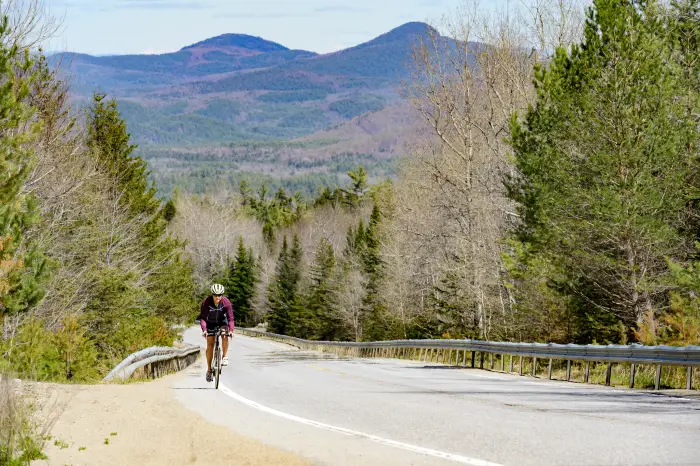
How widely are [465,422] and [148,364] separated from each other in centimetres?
1394

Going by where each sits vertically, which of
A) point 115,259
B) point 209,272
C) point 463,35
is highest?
point 463,35

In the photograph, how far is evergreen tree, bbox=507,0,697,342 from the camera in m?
25.1

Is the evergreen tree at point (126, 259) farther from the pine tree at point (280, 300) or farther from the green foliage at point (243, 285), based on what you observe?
the green foliage at point (243, 285)

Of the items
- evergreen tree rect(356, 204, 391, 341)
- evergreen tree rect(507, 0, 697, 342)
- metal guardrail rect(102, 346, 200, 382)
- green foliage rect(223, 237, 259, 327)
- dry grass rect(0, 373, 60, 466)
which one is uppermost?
evergreen tree rect(507, 0, 697, 342)

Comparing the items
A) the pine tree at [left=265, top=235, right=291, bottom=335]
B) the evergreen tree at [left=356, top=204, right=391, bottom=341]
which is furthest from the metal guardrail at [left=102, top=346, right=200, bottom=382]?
the pine tree at [left=265, top=235, right=291, bottom=335]

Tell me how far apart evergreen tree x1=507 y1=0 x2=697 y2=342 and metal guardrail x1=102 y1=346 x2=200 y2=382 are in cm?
1138

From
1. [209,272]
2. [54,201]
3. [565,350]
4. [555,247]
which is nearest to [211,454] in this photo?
[565,350]

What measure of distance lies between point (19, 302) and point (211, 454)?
14.0m

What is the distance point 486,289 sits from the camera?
4484 centimetres

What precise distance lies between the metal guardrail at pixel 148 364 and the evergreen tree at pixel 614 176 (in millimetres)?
11379

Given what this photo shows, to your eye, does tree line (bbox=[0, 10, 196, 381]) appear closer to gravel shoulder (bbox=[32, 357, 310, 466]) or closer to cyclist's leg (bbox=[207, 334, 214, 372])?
gravel shoulder (bbox=[32, 357, 310, 466])

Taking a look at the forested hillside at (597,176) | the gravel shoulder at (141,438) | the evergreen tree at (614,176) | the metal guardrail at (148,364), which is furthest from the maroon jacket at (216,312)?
the evergreen tree at (614,176)

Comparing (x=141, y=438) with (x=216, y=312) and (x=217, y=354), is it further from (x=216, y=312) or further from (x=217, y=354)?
(x=217, y=354)

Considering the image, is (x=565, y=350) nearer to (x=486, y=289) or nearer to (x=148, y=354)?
(x=148, y=354)
